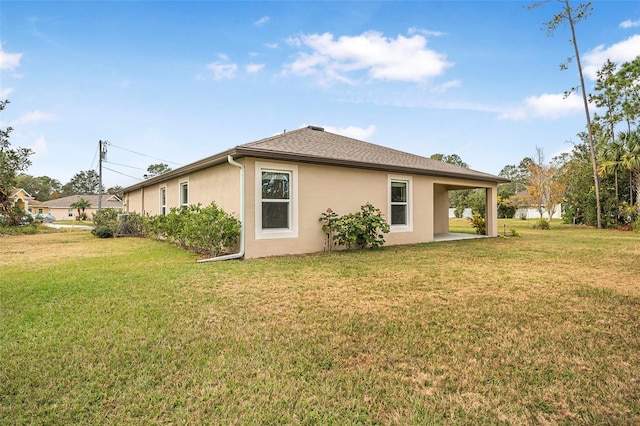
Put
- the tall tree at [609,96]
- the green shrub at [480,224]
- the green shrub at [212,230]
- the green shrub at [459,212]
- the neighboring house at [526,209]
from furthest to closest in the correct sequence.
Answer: the green shrub at [459,212] → the neighboring house at [526,209] → the tall tree at [609,96] → the green shrub at [480,224] → the green shrub at [212,230]

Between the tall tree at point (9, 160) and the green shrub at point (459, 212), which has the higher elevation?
the tall tree at point (9, 160)

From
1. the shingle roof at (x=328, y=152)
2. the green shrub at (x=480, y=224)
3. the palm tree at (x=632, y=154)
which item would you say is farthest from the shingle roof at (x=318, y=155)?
the palm tree at (x=632, y=154)

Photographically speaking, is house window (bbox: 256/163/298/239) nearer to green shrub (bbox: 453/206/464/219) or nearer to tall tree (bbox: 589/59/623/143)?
tall tree (bbox: 589/59/623/143)

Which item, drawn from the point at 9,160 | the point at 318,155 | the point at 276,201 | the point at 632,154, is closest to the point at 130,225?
the point at 9,160

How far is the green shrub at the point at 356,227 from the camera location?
871 cm

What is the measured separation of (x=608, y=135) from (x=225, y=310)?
1125 inches

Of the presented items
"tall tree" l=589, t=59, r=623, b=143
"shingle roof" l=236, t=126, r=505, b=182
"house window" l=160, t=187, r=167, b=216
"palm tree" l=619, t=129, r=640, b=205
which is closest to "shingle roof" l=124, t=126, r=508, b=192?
"shingle roof" l=236, t=126, r=505, b=182

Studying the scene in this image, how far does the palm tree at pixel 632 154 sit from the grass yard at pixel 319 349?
53.5ft

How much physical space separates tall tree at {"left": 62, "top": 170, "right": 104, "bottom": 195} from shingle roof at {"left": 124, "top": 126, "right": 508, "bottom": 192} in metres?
74.7

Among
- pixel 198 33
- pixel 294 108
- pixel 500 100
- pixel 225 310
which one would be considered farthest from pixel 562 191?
pixel 225 310

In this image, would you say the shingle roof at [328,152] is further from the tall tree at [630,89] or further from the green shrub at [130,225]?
the tall tree at [630,89]

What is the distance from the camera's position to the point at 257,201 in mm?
7809

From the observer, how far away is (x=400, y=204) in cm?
1073

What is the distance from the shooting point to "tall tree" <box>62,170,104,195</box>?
7138 centimetres
